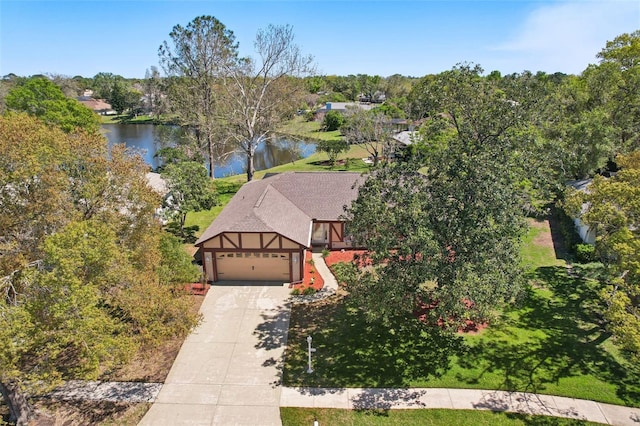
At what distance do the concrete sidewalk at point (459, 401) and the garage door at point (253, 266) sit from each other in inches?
332

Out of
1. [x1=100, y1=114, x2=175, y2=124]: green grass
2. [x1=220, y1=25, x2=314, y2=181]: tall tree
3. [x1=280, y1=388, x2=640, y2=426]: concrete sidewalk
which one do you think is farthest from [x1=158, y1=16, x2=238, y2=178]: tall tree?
[x1=100, y1=114, x2=175, y2=124]: green grass

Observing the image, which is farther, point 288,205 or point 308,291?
point 288,205

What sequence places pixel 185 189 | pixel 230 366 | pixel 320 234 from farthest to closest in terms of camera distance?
pixel 320 234 → pixel 185 189 → pixel 230 366

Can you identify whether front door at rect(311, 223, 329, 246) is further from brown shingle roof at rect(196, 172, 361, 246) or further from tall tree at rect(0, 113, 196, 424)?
tall tree at rect(0, 113, 196, 424)

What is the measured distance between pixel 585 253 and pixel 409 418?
17.2 metres

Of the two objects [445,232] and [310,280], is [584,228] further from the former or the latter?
[310,280]

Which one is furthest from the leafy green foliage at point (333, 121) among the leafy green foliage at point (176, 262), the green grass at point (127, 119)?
the leafy green foliage at point (176, 262)

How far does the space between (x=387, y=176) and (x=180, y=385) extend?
11415mm

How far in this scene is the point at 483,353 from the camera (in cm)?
1691

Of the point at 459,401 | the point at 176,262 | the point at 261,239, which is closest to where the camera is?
the point at 459,401

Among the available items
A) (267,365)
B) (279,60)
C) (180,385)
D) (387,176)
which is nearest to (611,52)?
(279,60)

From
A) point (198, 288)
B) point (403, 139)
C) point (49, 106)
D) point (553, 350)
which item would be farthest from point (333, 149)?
point (553, 350)

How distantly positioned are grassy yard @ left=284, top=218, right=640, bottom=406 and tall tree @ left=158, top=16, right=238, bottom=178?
2795 cm

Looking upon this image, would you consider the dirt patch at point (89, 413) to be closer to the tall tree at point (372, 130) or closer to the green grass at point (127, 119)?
the tall tree at point (372, 130)
